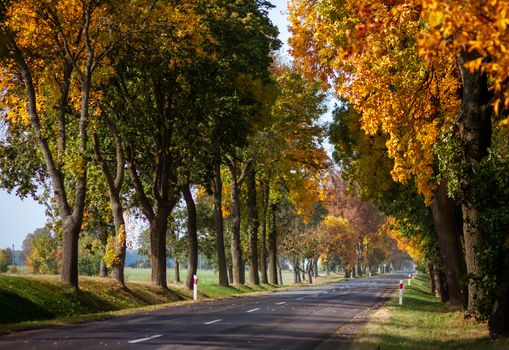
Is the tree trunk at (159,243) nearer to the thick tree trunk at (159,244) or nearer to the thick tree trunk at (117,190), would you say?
the thick tree trunk at (159,244)

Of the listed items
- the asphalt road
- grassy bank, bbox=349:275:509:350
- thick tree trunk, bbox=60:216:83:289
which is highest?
thick tree trunk, bbox=60:216:83:289

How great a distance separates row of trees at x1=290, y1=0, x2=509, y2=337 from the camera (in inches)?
319

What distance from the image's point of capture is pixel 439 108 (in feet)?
59.4

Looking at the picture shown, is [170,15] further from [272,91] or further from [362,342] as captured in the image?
[362,342]

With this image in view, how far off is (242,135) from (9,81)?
10534 millimetres

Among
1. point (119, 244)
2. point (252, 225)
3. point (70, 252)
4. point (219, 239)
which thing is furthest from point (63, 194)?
point (252, 225)

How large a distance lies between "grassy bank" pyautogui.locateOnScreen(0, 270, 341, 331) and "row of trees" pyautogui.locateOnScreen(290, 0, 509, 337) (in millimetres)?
10738

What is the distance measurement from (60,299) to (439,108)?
46.5 ft

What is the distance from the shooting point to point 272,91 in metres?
33.0

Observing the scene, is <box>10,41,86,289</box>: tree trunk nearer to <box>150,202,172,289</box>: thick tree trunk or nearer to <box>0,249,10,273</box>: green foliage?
<box>150,202,172,289</box>: thick tree trunk

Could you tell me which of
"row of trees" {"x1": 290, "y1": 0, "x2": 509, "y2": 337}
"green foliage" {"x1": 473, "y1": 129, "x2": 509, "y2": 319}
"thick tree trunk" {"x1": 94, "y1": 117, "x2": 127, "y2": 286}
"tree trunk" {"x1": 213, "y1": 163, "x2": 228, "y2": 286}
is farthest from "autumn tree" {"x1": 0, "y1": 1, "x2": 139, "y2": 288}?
"tree trunk" {"x1": 213, "y1": 163, "x2": 228, "y2": 286}

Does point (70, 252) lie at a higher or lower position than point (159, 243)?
lower

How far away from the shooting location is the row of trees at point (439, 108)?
8109 millimetres

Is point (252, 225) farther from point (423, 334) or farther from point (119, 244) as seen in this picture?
point (423, 334)
